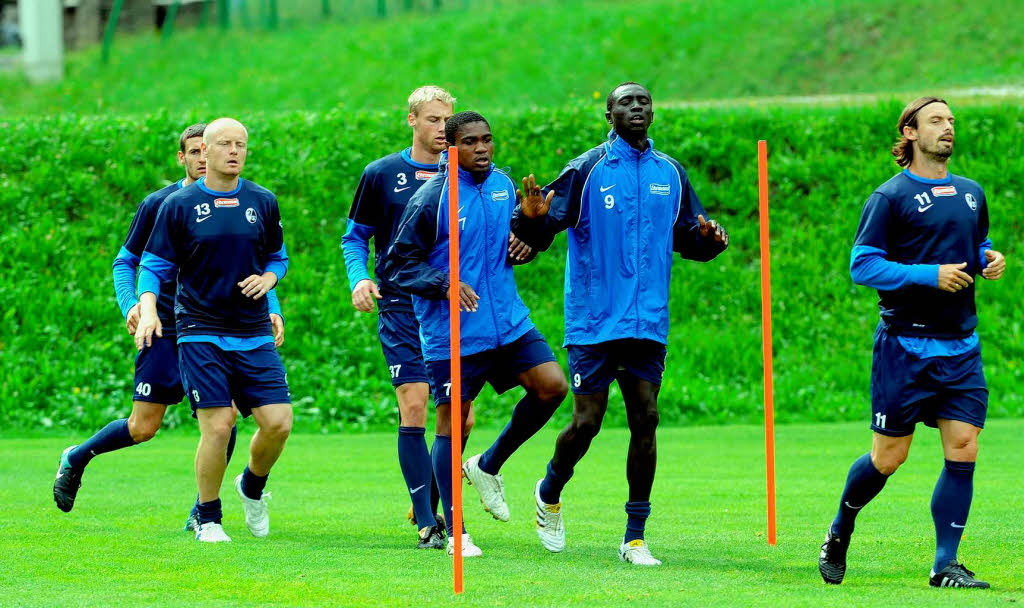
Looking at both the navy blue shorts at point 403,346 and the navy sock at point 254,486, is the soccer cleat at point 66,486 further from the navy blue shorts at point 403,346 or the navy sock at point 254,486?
the navy blue shorts at point 403,346

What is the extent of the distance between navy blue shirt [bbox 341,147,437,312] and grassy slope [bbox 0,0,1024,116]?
54.0 ft

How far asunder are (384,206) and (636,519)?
2662 mm

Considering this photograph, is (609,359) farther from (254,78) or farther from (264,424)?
(254,78)

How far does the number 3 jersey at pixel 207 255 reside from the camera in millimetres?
8305

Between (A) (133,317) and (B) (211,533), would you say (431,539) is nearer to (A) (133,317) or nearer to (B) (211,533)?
(B) (211,533)

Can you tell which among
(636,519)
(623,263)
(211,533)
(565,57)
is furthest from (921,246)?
(565,57)

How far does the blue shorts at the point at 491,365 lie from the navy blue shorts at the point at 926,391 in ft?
6.37

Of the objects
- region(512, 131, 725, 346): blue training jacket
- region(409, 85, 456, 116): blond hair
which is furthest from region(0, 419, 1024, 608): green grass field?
region(409, 85, 456, 116): blond hair

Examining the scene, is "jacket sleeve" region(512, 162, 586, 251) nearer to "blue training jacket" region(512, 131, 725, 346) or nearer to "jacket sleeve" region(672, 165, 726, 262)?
"blue training jacket" region(512, 131, 725, 346)

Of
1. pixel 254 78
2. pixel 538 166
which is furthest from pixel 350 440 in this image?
pixel 254 78

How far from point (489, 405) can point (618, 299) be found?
9.35 m

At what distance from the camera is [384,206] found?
8.97 meters

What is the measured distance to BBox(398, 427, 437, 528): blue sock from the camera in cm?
831

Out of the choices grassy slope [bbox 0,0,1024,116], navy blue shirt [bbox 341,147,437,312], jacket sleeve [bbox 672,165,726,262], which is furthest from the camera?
grassy slope [bbox 0,0,1024,116]
